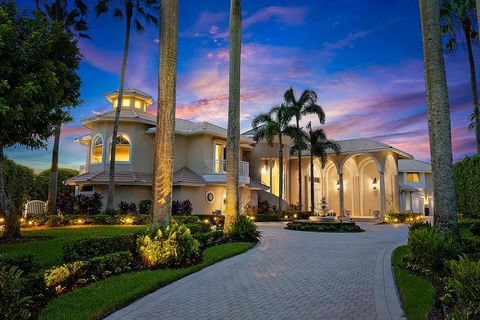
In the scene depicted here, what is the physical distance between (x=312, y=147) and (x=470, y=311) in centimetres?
2824

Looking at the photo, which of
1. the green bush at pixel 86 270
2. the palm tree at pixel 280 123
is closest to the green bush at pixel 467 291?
the green bush at pixel 86 270

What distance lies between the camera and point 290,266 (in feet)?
31.3

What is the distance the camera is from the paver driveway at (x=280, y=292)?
5.55 metres

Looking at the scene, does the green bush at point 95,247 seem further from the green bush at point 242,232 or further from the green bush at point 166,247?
the green bush at point 242,232

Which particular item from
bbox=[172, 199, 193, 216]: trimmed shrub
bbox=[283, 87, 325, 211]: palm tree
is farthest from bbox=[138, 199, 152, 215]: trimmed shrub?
bbox=[283, 87, 325, 211]: palm tree

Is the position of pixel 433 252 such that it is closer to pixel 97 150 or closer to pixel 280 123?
pixel 280 123

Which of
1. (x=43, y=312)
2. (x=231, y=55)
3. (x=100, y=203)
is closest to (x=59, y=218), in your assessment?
(x=100, y=203)

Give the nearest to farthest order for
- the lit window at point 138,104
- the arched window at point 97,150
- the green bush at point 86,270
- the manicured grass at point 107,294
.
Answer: the manicured grass at point 107,294
the green bush at point 86,270
the arched window at point 97,150
the lit window at point 138,104

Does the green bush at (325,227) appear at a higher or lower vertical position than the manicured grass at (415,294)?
higher

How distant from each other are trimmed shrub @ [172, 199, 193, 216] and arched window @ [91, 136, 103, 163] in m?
7.32

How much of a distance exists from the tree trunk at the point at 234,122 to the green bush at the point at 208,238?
1.73 feet

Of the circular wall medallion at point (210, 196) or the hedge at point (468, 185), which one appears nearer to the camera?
the hedge at point (468, 185)

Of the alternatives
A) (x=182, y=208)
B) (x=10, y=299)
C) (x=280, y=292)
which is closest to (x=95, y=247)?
(x=10, y=299)

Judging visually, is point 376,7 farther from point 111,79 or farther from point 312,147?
point 111,79
